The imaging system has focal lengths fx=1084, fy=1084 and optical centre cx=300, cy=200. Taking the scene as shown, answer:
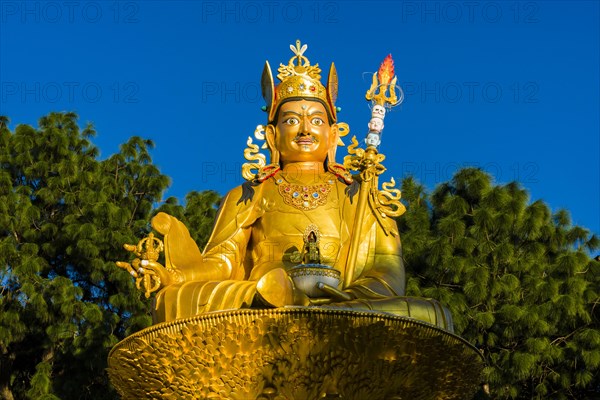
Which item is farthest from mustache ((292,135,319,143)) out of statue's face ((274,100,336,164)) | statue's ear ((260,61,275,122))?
statue's ear ((260,61,275,122))

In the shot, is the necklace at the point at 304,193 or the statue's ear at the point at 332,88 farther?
the statue's ear at the point at 332,88

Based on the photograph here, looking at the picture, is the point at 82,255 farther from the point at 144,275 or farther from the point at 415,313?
the point at 415,313

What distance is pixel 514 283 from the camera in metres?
14.0

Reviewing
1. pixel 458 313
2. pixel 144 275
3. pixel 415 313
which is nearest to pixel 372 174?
pixel 415 313

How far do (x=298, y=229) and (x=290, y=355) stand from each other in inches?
75.4

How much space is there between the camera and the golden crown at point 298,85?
9930mm

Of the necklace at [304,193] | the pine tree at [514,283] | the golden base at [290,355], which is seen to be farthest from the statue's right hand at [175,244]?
the pine tree at [514,283]

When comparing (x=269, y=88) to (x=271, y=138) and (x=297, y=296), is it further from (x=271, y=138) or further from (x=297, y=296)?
(x=297, y=296)

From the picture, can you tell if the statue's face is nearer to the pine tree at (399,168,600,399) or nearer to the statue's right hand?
the statue's right hand

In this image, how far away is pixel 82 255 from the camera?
13.9 m

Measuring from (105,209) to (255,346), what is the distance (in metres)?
6.80

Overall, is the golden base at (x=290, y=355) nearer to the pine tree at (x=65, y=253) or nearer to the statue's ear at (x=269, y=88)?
the statue's ear at (x=269, y=88)

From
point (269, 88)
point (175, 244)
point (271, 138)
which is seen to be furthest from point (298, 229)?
point (269, 88)

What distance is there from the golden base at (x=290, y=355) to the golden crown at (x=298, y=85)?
2967 millimetres
